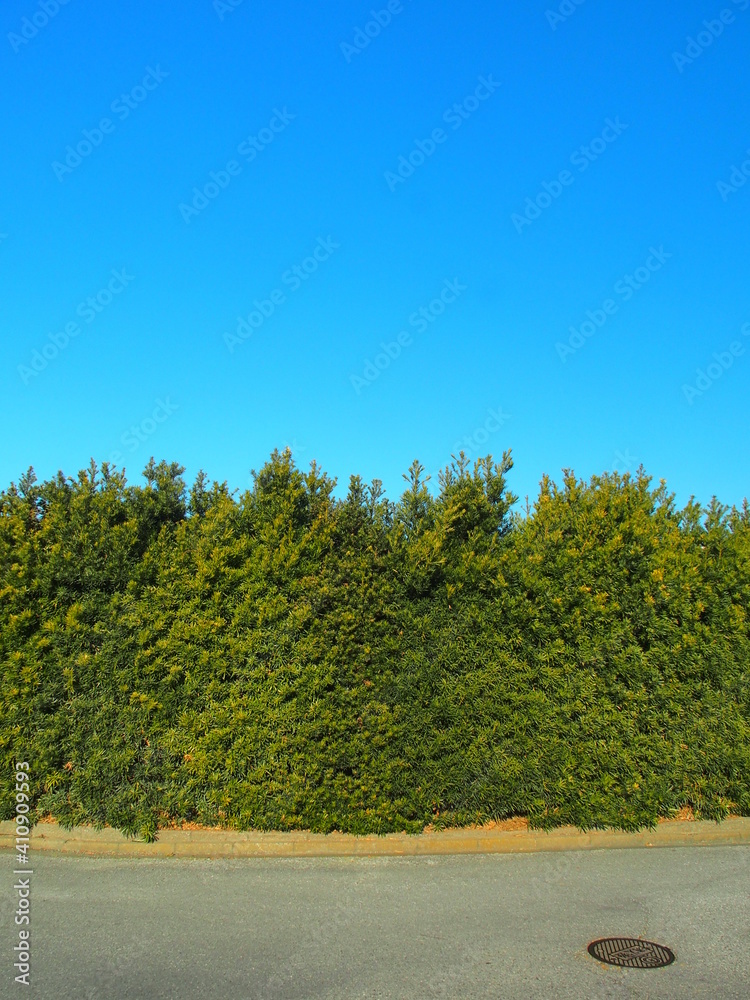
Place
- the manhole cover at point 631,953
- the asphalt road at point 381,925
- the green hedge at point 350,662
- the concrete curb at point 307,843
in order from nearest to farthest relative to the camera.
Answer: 1. the asphalt road at point 381,925
2. the manhole cover at point 631,953
3. the concrete curb at point 307,843
4. the green hedge at point 350,662

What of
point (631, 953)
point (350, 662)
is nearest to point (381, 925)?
point (631, 953)

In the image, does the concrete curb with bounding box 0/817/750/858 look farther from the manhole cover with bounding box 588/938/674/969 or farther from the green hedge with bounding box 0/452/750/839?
the manhole cover with bounding box 588/938/674/969

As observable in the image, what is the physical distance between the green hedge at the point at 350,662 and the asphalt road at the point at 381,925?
24.7 inches

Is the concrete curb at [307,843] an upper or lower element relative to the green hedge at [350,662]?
lower

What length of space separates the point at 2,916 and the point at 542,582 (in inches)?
211

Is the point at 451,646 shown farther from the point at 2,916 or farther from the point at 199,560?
the point at 2,916

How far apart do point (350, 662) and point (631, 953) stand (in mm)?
3317

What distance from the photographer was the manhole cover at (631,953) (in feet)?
15.0

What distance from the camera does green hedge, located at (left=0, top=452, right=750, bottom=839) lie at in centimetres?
682

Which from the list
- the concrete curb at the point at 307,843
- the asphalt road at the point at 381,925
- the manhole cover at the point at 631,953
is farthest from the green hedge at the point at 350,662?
the manhole cover at the point at 631,953

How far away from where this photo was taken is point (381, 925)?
16.7ft

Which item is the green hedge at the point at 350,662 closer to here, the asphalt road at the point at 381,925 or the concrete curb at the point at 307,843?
the concrete curb at the point at 307,843

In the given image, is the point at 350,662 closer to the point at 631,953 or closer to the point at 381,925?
the point at 381,925

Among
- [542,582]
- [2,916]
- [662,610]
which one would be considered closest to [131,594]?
[2,916]
